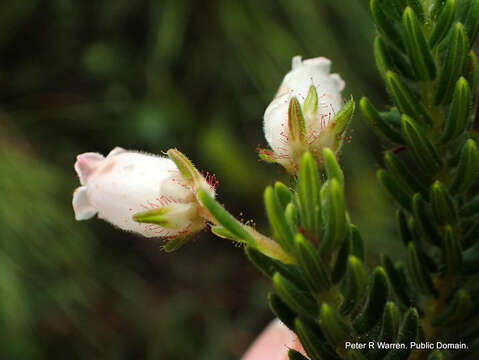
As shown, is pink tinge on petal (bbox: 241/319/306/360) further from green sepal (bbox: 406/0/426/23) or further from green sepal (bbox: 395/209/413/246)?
green sepal (bbox: 406/0/426/23)

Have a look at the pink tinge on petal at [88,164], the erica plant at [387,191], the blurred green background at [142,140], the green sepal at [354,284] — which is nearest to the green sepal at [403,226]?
the erica plant at [387,191]

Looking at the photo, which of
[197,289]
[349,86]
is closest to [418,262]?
[349,86]

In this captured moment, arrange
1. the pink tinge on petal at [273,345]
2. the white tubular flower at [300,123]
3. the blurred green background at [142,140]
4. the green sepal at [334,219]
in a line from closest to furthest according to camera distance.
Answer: the green sepal at [334,219] < the white tubular flower at [300,123] < the pink tinge on petal at [273,345] < the blurred green background at [142,140]

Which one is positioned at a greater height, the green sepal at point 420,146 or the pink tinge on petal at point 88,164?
the pink tinge on petal at point 88,164

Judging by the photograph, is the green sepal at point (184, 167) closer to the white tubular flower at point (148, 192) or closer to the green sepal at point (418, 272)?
the white tubular flower at point (148, 192)

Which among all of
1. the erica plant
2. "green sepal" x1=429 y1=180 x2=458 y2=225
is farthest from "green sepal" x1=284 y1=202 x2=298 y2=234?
"green sepal" x1=429 y1=180 x2=458 y2=225
